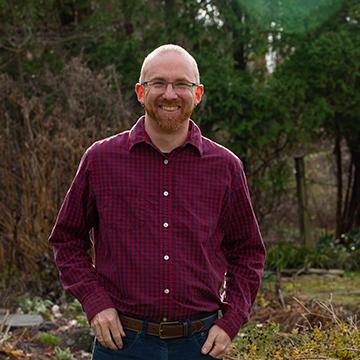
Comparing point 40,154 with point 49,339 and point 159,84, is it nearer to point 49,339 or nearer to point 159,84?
point 49,339

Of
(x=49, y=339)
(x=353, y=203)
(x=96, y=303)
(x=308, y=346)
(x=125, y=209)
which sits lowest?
(x=353, y=203)

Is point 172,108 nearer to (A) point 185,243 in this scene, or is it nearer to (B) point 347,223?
(A) point 185,243

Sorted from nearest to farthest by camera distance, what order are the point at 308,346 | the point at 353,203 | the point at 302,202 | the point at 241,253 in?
the point at 241,253
the point at 308,346
the point at 302,202
the point at 353,203

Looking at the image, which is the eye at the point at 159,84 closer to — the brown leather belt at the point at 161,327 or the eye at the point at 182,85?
the eye at the point at 182,85

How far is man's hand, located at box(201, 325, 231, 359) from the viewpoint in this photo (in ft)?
9.69

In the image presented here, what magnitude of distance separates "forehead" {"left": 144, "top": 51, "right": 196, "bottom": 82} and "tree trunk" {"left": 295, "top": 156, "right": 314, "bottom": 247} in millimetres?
9347

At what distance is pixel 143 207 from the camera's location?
2957mm

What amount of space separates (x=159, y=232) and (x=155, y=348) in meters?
0.39

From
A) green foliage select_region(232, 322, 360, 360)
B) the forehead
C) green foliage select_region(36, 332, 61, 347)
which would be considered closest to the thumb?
the forehead

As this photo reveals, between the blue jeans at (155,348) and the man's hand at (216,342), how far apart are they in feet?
0.08

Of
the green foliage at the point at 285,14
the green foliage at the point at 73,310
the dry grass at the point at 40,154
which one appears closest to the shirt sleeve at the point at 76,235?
the green foliage at the point at 73,310

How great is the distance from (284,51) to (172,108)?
8820mm

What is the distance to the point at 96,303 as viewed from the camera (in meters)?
2.92

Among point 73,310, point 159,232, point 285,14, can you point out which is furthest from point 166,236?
point 285,14
